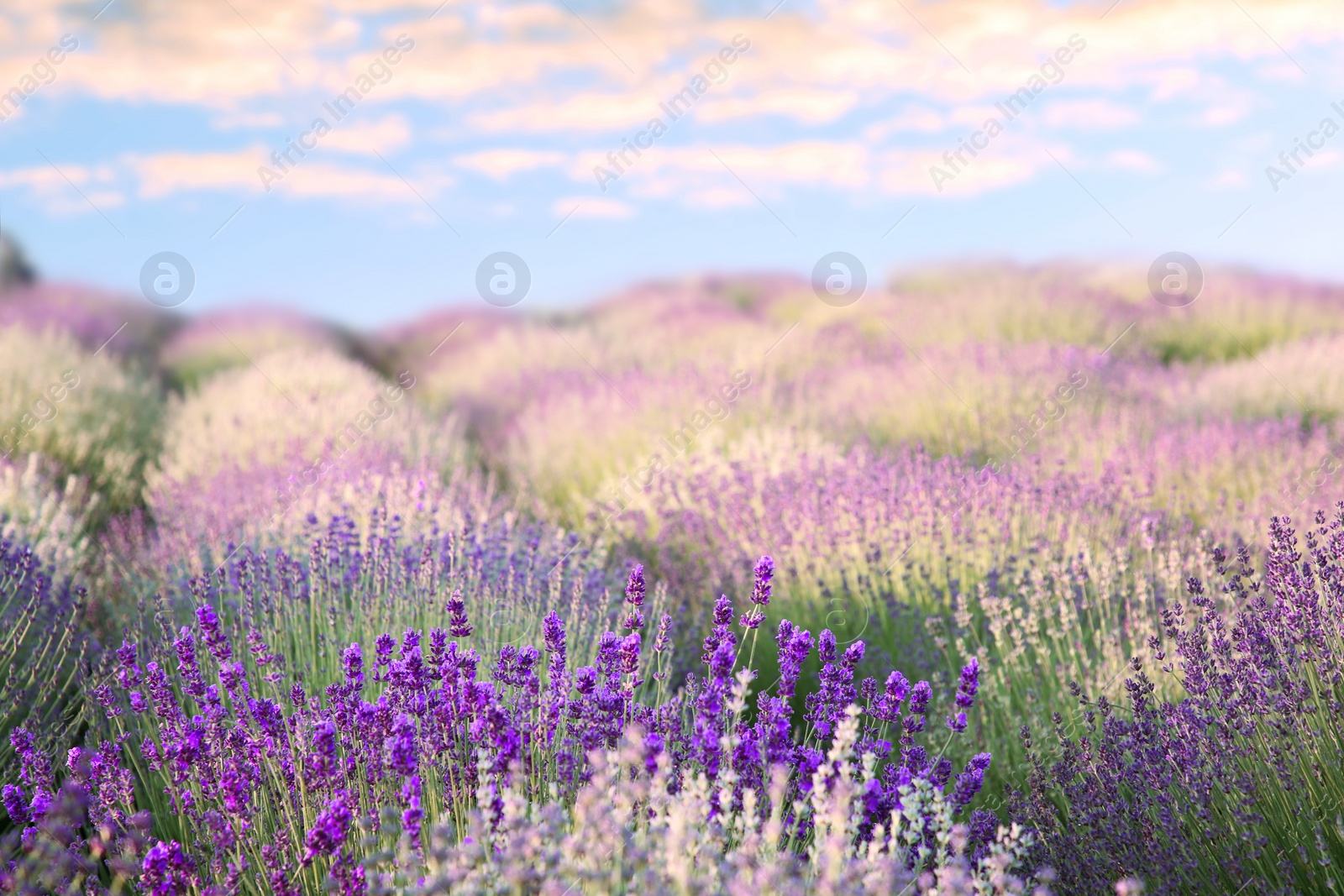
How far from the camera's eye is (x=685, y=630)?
13.5 feet

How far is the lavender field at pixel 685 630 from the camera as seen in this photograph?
183 cm

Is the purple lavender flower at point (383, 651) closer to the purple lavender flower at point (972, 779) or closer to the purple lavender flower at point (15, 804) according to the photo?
the purple lavender flower at point (15, 804)

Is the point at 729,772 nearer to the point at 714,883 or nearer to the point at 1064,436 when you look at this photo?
the point at 714,883

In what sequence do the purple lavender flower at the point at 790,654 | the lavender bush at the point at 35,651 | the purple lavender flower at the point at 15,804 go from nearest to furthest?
the purple lavender flower at the point at 15,804 < the purple lavender flower at the point at 790,654 < the lavender bush at the point at 35,651

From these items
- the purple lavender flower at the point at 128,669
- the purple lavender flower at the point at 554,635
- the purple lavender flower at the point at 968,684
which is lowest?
the purple lavender flower at the point at 128,669

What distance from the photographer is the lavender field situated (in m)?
1.83

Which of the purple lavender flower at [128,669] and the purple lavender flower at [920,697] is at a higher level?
the purple lavender flower at [920,697]

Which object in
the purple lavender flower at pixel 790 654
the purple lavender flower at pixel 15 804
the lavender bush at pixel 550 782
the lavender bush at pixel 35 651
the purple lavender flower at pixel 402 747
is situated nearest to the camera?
the lavender bush at pixel 550 782

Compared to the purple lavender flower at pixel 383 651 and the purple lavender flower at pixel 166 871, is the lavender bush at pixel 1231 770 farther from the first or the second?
the purple lavender flower at pixel 166 871

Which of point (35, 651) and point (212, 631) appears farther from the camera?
point (35, 651)

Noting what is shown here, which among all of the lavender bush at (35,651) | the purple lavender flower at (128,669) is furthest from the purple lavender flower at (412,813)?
the lavender bush at (35,651)

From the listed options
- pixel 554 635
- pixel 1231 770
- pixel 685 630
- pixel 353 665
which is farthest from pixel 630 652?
pixel 685 630

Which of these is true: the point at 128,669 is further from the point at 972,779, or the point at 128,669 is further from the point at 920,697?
the point at 972,779

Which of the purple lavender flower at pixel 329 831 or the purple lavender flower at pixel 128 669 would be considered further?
the purple lavender flower at pixel 128 669
